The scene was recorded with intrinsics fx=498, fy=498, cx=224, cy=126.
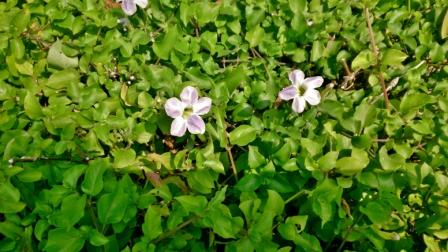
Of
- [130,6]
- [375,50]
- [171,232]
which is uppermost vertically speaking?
[130,6]

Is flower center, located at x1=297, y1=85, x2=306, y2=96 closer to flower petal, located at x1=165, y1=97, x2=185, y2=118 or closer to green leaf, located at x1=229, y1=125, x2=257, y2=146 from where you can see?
green leaf, located at x1=229, y1=125, x2=257, y2=146

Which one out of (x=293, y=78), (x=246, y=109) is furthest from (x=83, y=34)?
(x=293, y=78)

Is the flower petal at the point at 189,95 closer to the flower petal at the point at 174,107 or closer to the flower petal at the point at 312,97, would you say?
the flower petal at the point at 174,107

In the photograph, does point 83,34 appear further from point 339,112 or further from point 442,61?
point 442,61

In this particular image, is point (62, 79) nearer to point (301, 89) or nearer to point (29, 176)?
point (29, 176)

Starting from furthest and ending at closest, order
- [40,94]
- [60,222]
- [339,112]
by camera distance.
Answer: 1. [40,94]
2. [339,112]
3. [60,222]

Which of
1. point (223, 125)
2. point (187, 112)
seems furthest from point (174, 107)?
point (223, 125)
